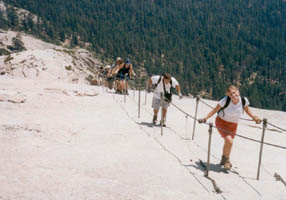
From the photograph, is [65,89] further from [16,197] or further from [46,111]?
[16,197]

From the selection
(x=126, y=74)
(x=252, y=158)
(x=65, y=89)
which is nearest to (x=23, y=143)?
(x=252, y=158)

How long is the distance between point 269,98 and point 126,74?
11307 centimetres

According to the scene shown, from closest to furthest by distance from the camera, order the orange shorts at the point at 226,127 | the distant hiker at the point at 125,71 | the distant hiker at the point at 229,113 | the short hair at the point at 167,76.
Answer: the distant hiker at the point at 229,113 < the orange shorts at the point at 226,127 < the short hair at the point at 167,76 < the distant hiker at the point at 125,71

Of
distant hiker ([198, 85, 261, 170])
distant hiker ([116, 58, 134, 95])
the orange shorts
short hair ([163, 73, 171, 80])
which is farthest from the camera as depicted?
distant hiker ([116, 58, 134, 95])

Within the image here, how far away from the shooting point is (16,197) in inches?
143

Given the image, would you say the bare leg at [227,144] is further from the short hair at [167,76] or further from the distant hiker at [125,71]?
the distant hiker at [125,71]

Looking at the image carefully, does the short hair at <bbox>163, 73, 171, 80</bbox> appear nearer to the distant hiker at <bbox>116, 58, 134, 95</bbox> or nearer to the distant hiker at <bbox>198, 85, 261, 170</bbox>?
the distant hiker at <bbox>198, 85, 261, 170</bbox>

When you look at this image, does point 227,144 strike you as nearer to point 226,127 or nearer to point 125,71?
point 226,127

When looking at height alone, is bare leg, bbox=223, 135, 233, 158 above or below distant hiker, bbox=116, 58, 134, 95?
below

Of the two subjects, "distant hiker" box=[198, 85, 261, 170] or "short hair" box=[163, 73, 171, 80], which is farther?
"short hair" box=[163, 73, 171, 80]

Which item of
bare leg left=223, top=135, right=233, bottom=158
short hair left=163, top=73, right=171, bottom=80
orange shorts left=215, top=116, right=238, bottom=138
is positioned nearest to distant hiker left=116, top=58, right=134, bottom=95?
short hair left=163, top=73, right=171, bottom=80

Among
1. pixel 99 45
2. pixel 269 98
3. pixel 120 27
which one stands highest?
pixel 120 27

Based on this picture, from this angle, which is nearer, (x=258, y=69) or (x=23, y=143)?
(x=23, y=143)

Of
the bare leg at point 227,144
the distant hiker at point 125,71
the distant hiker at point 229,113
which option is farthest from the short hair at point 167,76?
the distant hiker at point 125,71
